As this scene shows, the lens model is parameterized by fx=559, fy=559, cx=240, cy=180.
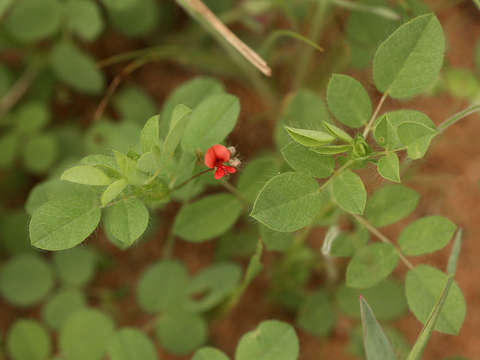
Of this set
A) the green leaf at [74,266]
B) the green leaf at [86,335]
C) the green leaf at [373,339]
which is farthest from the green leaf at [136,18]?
the green leaf at [373,339]

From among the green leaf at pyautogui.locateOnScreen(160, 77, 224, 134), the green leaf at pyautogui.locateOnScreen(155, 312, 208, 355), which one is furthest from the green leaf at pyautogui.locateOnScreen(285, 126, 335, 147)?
the green leaf at pyautogui.locateOnScreen(155, 312, 208, 355)

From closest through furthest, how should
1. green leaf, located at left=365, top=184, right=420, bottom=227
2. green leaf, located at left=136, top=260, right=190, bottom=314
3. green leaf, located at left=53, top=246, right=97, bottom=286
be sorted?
green leaf, located at left=365, top=184, right=420, bottom=227
green leaf, located at left=136, top=260, right=190, bottom=314
green leaf, located at left=53, top=246, right=97, bottom=286

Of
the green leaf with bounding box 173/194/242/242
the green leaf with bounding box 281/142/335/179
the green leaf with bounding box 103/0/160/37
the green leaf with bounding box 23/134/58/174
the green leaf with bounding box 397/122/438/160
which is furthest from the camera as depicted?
the green leaf with bounding box 103/0/160/37

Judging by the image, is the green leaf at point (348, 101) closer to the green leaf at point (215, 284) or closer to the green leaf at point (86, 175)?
the green leaf at point (86, 175)

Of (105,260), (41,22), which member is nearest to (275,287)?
(105,260)

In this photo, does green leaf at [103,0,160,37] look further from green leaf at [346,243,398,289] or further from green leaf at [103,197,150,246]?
green leaf at [346,243,398,289]

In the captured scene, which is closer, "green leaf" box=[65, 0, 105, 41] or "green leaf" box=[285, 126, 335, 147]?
"green leaf" box=[285, 126, 335, 147]
